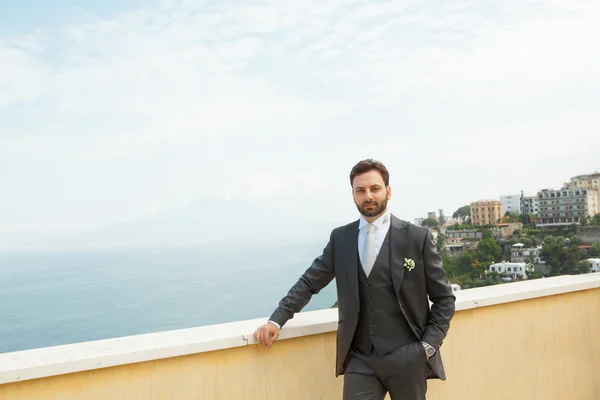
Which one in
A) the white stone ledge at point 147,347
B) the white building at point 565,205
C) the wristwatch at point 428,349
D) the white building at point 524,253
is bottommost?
the white building at point 524,253

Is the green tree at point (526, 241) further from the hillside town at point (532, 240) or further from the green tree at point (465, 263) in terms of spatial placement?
the green tree at point (465, 263)

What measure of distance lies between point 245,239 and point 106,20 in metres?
95.7

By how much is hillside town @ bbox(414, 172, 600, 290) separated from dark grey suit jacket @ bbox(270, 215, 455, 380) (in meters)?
12.3

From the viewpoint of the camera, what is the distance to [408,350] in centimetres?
189

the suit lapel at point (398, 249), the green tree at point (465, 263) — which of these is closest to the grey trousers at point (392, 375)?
the suit lapel at point (398, 249)

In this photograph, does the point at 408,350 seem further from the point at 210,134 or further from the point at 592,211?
the point at 210,134

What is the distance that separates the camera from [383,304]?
1.93m

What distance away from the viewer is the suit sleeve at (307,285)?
6.64ft

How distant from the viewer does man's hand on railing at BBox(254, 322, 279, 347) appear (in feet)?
6.48

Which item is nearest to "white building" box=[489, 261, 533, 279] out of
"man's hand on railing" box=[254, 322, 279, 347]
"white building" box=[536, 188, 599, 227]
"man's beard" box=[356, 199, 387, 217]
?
"white building" box=[536, 188, 599, 227]

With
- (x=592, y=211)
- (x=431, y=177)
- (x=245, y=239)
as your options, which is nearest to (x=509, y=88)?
(x=431, y=177)

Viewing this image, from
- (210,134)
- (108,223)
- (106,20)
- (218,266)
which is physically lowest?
(218,266)

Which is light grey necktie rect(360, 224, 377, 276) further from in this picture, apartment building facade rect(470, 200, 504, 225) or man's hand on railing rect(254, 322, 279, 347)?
apartment building facade rect(470, 200, 504, 225)

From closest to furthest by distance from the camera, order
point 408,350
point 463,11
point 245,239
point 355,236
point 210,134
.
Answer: point 408,350 → point 355,236 → point 463,11 → point 210,134 → point 245,239
